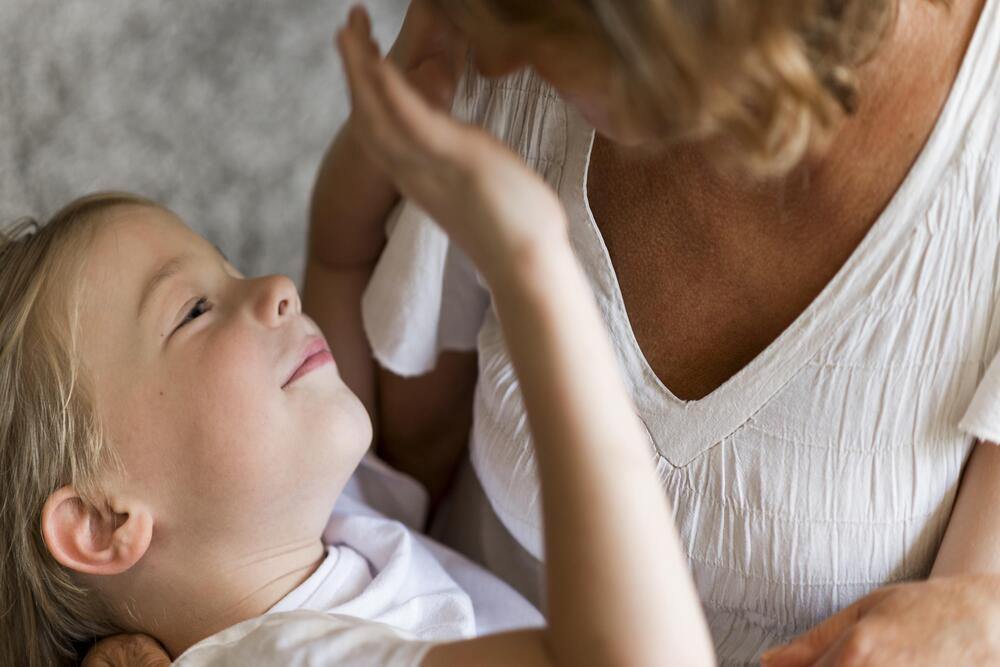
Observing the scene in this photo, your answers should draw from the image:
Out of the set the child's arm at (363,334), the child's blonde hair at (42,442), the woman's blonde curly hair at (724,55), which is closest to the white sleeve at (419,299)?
the child's arm at (363,334)

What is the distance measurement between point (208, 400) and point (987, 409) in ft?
2.22

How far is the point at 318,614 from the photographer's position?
954 mm

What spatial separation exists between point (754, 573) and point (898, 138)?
15.4 inches

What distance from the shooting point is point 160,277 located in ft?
3.58

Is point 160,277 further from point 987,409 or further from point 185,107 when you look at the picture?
point 987,409

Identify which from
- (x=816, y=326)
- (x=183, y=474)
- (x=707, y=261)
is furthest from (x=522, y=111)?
(x=183, y=474)

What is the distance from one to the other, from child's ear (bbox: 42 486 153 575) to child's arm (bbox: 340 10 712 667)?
454 mm

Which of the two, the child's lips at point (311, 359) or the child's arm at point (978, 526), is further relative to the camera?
the child's lips at point (311, 359)

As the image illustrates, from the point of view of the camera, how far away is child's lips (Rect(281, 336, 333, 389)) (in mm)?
1089

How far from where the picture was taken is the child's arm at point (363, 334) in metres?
1.20

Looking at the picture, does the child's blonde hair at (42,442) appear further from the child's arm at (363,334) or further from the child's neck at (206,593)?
the child's arm at (363,334)

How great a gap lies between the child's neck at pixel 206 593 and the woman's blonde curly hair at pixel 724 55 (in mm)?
615

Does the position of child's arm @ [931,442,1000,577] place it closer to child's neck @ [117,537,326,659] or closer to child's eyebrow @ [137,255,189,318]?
child's neck @ [117,537,326,659]

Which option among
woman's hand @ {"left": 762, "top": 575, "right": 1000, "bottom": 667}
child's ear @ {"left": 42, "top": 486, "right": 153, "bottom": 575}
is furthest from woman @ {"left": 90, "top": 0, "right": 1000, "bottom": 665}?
child's ear @ {"left": 42, "top": 486, "right": 153, "bottom": 575}
